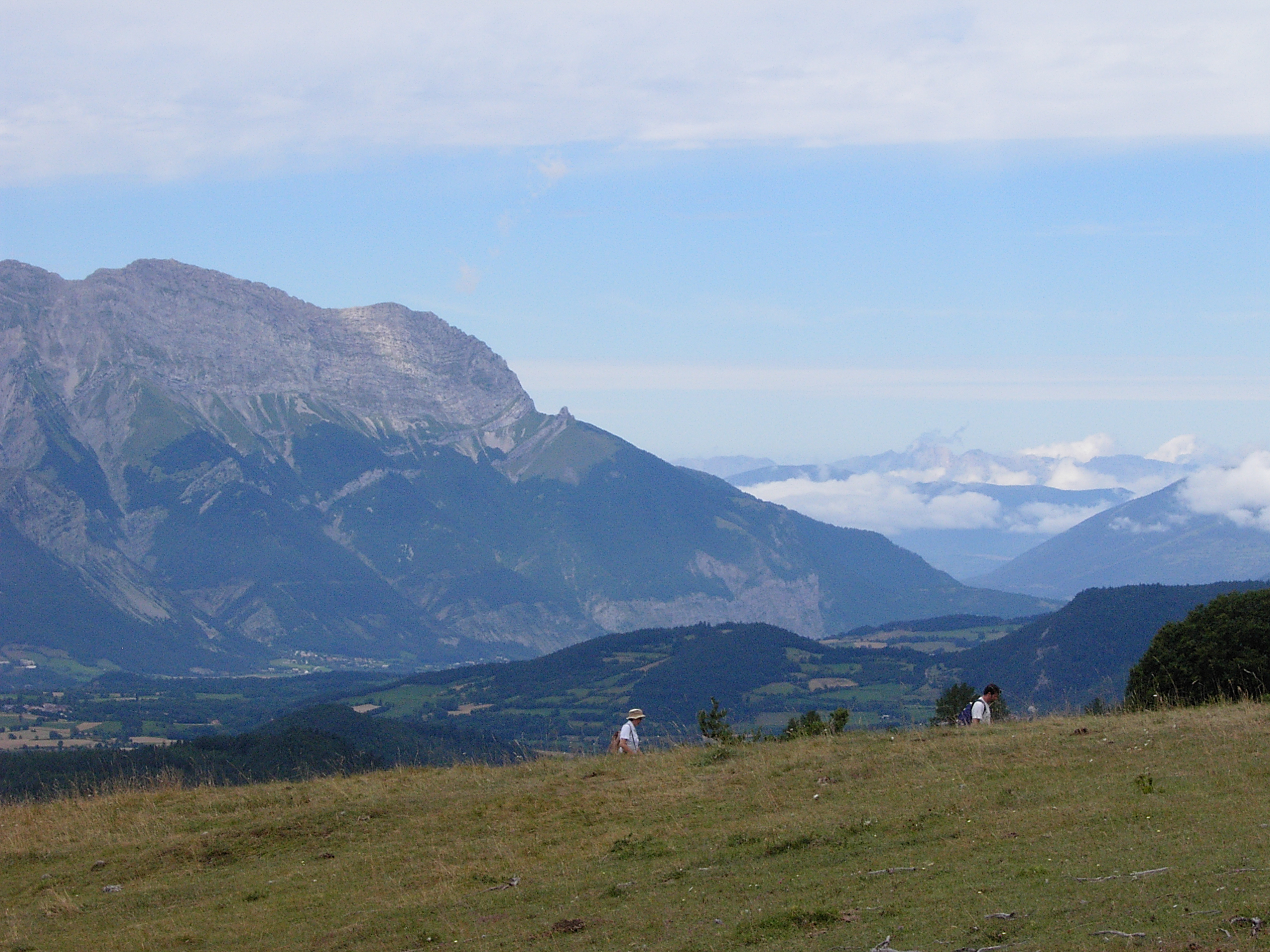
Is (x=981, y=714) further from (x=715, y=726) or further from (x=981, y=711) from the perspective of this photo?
(x=715, y=726)

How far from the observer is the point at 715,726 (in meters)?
31.2

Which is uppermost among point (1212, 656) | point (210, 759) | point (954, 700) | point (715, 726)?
point (1212, 656)

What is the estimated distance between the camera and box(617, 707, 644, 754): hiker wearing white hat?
2917 cm

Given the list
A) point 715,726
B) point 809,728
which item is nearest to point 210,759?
point 715,726

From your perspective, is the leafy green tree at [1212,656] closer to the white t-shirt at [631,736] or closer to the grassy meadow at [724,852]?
the grassy meadow at [724,852]

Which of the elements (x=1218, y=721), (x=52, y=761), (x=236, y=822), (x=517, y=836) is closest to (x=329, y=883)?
(x=517, y=836)

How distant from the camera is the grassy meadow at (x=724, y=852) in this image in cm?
1510

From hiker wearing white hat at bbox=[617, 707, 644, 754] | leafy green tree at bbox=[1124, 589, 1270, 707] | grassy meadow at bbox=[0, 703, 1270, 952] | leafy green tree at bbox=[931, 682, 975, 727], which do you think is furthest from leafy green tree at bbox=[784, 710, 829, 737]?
leafy green tree at bbox=[931, 682, 975, 727]

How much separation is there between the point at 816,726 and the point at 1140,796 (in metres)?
11.9

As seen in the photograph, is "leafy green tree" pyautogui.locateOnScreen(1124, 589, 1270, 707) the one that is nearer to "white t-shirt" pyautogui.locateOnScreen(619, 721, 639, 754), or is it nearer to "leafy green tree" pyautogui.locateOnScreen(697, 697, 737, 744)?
"leafy green tree" pyautogui.locateOnScreen(697, 697, 737, 744)

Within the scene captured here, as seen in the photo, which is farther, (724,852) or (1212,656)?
(1212,656)

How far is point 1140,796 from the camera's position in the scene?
19438 mm

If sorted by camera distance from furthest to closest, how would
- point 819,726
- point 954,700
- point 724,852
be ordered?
point 954,700
point 819,726
point 724,852

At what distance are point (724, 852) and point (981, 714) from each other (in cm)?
1142
